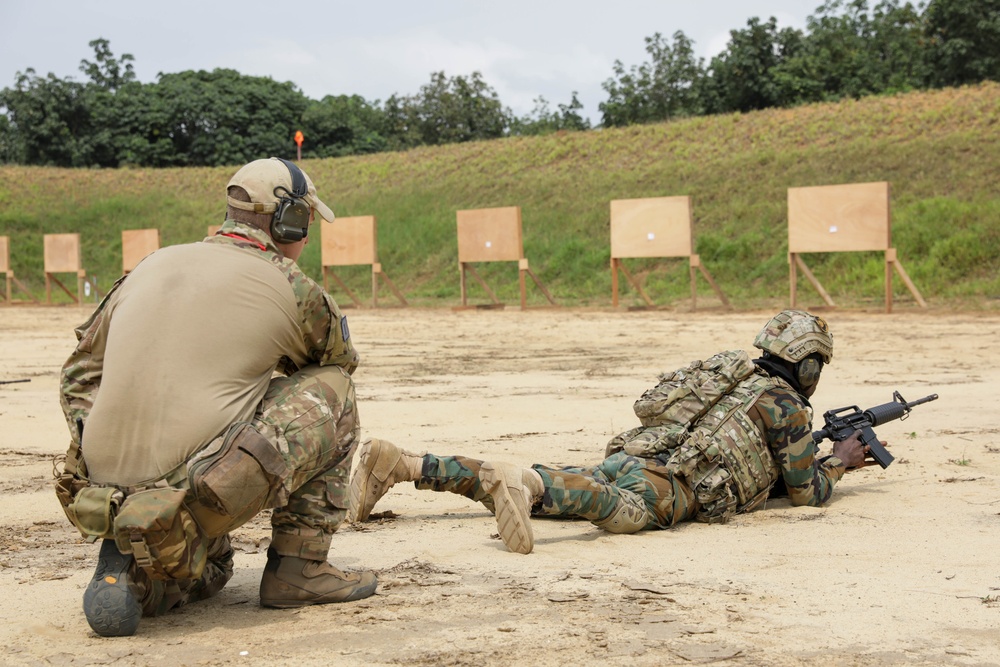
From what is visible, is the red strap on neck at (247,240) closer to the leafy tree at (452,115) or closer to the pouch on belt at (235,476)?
the pouch on belt at (235,476)

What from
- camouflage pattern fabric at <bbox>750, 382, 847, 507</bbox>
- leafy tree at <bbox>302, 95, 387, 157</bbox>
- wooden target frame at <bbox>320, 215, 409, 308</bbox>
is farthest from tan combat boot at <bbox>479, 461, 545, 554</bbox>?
leafy tree at <bbox>302, 95, 387, 157</bbox>

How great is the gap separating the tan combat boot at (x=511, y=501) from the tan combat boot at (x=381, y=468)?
0.88 feet

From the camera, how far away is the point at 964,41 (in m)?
→ 28.0

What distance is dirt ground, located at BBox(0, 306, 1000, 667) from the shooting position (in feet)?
8.25

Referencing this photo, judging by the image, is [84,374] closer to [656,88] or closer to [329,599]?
[329,599]

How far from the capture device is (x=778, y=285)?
17.2 meters

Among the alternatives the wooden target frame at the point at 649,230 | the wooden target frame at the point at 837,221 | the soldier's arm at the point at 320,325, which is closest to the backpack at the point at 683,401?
→ the soldier's arm at the point at 320,325

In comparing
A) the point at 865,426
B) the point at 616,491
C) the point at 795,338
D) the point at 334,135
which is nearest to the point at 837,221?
the point at 865,426

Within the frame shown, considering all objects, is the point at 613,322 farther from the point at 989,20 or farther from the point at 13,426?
the point at 989,20

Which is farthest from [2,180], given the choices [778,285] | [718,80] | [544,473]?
[544,473]

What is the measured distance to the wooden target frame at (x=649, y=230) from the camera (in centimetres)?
1619

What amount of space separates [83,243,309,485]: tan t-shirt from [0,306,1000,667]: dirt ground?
1.61ft

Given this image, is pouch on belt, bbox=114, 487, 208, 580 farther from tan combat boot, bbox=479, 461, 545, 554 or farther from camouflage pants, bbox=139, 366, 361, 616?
tan combat boot, bbox=479, 461, 545, 554

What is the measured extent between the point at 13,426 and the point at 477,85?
3787 cm
